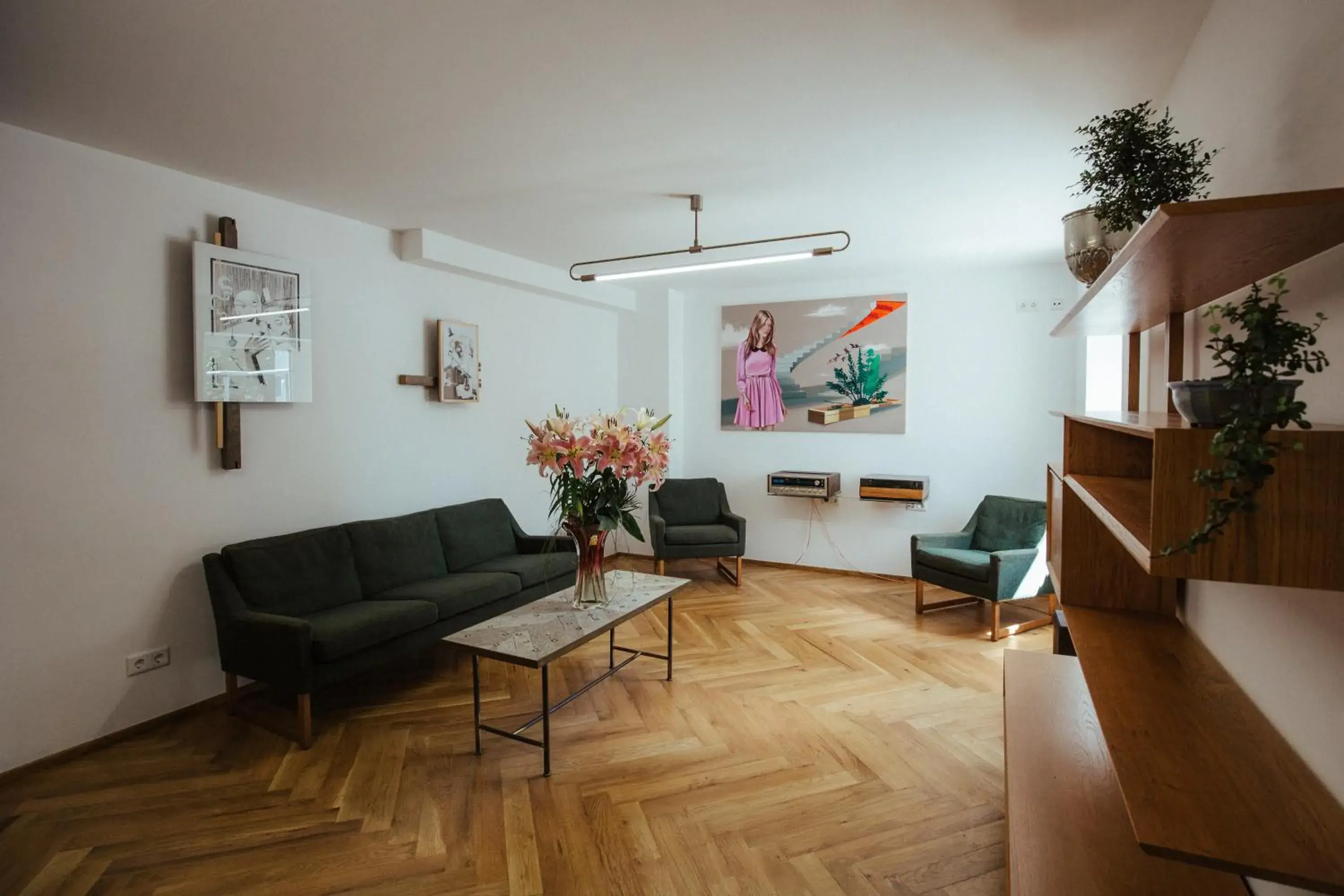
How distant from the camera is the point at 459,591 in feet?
12.7

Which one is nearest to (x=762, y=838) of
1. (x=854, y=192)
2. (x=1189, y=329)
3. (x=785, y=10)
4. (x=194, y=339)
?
(x=1189, y=329)

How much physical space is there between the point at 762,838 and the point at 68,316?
363cm

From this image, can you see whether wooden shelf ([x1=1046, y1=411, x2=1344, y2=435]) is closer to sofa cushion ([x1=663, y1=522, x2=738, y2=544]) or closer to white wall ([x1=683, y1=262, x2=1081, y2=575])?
white wall ([x1=683, y1=262, x2=1081, y2=575])

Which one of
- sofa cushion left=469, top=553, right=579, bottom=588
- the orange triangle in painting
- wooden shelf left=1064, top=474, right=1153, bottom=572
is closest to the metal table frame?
sofa cushion left=469, top=553, right=579, bottom=588

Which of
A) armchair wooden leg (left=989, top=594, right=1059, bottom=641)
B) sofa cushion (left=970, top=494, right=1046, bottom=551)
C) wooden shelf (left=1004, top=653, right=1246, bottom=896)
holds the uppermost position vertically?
sofa cushion (left=970, top=494, right=1046, bottom=551)

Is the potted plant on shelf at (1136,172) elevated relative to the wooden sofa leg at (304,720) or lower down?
elevated

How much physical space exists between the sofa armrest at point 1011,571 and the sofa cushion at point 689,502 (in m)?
2.49

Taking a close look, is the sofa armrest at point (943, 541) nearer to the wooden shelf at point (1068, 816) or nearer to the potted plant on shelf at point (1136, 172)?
the wooden shelf at point (1068, 816)

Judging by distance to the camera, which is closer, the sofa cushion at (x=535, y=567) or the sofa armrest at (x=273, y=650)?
the sofa armrest at (x=273, y=650)

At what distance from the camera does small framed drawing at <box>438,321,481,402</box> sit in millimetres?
4824

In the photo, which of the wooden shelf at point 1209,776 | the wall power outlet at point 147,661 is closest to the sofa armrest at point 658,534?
the wall power outlet at point 147,661

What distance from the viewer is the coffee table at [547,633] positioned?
9.12 feet

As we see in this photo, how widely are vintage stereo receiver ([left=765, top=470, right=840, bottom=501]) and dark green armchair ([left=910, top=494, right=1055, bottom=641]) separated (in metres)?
0.91

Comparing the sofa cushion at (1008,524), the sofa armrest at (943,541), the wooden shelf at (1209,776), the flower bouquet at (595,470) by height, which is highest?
the flower bouquet at (595,470)
